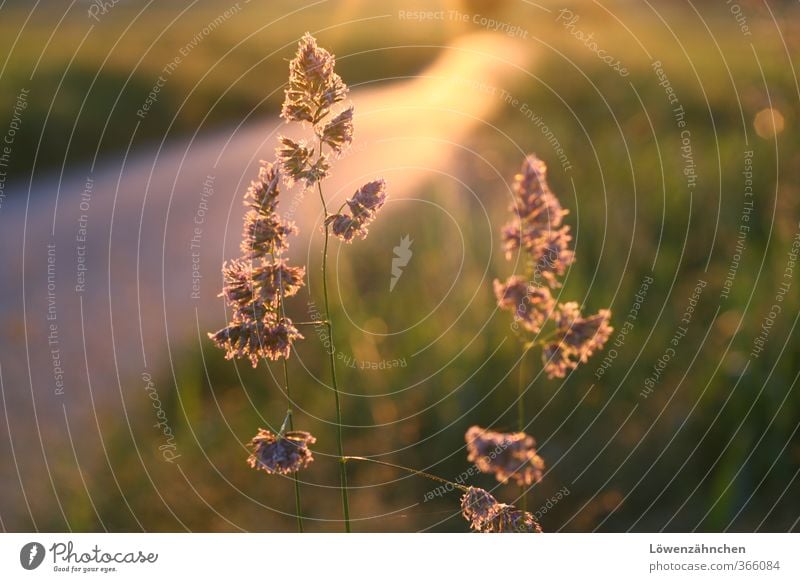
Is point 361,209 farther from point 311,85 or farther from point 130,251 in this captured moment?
point 130,251

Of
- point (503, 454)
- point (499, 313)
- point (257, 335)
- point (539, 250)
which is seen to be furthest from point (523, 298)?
point (499, 313)

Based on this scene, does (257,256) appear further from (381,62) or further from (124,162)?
(124,162)

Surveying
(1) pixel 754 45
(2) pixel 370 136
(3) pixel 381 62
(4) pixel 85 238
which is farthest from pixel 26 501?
(1) pixel 754 45

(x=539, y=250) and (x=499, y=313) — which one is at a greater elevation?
(x=539, y=250)

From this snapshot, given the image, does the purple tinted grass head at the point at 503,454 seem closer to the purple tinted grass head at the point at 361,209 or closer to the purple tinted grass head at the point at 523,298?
the purple tinted grass head at the point at 523,298

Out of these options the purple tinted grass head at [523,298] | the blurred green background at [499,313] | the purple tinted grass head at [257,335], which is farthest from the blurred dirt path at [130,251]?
the purple tinted grass head at [257,335]

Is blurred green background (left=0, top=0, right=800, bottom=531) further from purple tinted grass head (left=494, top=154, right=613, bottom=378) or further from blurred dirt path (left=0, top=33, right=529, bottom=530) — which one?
purple tinted grass head (left=494, top=154, right=613, bottom=378)
